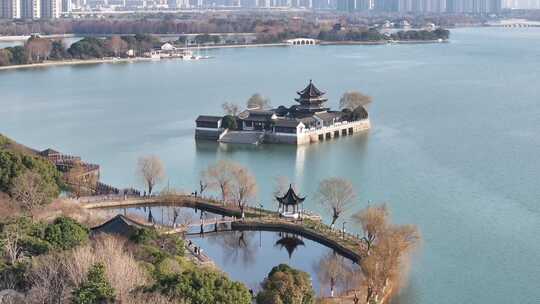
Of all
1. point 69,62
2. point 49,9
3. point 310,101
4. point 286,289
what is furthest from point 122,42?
point 286,289

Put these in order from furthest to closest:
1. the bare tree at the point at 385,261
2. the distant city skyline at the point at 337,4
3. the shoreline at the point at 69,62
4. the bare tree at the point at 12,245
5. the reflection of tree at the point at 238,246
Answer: the distant city skyline at the point at 337,4 → the shoreline at the point at 69,62 → the reflection of tree at the point at 238,246 → the bare tree at the point at 385,261 → the bare tree at the point at 12,245

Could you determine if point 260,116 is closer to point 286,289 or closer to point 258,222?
point 258,222

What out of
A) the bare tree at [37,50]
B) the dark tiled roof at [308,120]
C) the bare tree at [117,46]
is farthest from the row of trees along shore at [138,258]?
the bare tree at [117,46]

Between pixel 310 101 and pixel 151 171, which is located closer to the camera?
pixel 151 171

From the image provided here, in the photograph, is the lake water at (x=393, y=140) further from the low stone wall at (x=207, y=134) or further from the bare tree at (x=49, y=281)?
the bare tree at (x=49, y=281)

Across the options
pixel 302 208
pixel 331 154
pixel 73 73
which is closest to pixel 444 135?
pixel 331 154
